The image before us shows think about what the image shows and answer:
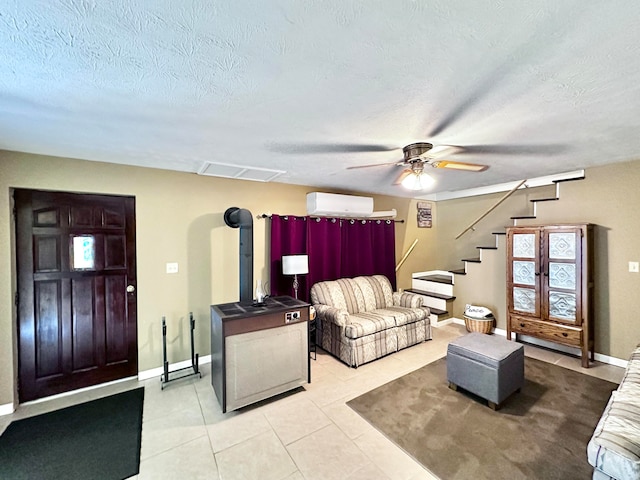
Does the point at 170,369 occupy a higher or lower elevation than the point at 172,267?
lower

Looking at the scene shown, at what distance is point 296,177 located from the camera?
3.58 meters

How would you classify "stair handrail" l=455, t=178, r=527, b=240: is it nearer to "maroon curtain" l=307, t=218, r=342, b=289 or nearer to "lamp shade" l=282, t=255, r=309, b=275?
"maroon curtain" l=307, t=218, r=342, b=289

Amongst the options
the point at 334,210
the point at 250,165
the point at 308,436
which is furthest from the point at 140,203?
the point at 308,436

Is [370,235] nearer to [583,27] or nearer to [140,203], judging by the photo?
[140,203]

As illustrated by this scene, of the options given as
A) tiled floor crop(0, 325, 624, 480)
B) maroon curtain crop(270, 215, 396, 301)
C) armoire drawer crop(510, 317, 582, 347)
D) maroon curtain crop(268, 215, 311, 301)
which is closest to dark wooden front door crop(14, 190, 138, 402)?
tiled floor crop(0, 325, 624, 480)

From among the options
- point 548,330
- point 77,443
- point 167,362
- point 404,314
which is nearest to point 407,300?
point 404,314

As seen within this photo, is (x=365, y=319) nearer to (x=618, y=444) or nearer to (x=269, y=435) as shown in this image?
(x=269, y=435)

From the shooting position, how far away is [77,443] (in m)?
2.09

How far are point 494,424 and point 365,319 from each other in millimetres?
1621

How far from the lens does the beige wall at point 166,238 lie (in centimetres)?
248

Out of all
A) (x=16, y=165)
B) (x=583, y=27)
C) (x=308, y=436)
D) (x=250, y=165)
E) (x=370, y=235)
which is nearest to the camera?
(x=583, y=27)

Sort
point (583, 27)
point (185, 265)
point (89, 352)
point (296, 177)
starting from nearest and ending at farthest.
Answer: point (583, 27) < point (89, 352) < point (185, 265) < point (296, 177)

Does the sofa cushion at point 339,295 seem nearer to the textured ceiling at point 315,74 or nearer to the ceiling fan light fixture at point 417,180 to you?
the ceiling fan light fixture at point 417,180

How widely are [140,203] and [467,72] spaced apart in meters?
3.26
